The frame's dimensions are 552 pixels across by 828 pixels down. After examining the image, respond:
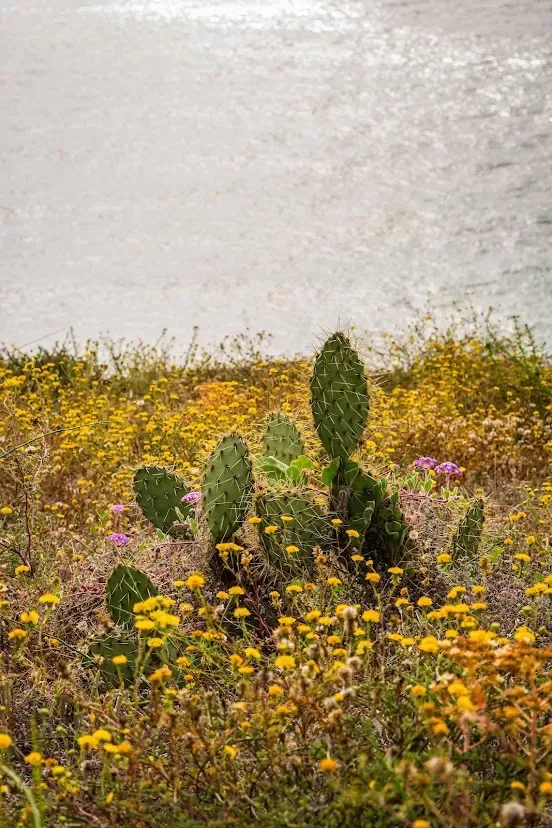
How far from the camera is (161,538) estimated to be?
3879 mm

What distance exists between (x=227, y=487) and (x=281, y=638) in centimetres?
110

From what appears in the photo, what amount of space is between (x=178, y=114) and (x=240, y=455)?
8.37 meters

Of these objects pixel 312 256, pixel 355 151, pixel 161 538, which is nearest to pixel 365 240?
pixel 312 256

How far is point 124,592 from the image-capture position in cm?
305

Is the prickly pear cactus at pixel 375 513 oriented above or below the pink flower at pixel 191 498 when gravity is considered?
below

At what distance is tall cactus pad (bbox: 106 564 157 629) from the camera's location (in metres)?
3.03

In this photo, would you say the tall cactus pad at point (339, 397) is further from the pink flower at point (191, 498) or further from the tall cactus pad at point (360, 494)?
the pink flower at point (191, 498)

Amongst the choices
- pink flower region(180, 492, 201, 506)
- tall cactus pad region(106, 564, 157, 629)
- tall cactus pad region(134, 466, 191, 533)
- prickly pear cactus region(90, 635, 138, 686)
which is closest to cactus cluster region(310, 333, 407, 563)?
pink flower region(180, 492, 201, 506)

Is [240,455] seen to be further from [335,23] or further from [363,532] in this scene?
[335,23]

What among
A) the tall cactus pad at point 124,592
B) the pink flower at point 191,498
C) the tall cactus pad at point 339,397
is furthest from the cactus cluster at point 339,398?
the tall cactus pad at point 124,592

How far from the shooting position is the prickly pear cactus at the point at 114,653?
9.58 ft

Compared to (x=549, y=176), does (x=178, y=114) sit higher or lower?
higher

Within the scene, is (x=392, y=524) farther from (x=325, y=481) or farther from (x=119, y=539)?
(x=119, y=539)

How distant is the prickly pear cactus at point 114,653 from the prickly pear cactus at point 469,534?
1221mm
